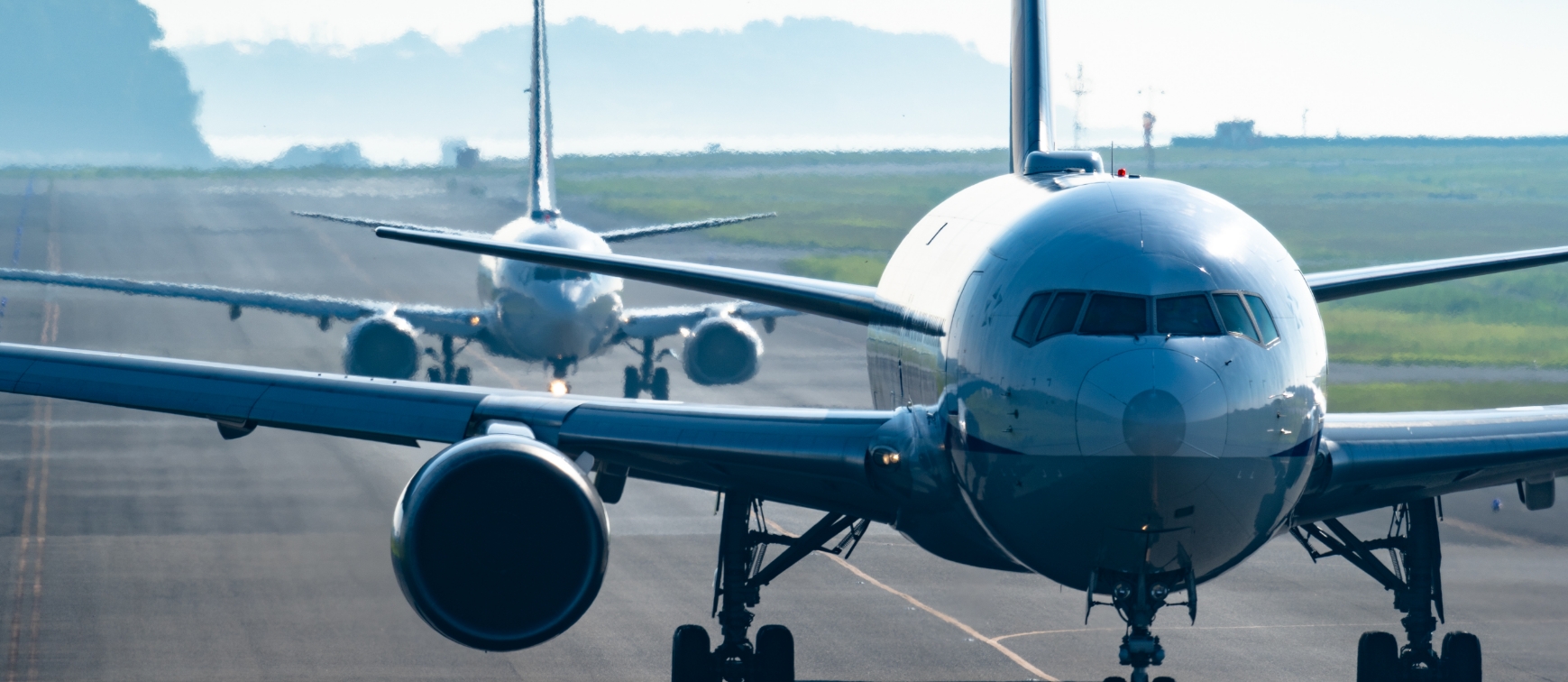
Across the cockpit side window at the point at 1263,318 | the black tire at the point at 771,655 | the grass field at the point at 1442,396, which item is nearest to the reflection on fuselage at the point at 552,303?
the grass field at the point at 1442,396

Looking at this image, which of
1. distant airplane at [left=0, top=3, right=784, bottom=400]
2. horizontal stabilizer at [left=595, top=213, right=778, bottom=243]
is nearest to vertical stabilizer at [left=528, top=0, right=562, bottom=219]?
distant airplane at [left=0, top=3, right=784, bottom=400]

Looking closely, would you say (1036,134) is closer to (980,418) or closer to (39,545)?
(980,418)

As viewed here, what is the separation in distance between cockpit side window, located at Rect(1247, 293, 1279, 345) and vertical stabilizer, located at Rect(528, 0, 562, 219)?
32.2 m

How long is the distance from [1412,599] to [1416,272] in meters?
3.06

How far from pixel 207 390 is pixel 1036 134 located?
8.86 meters

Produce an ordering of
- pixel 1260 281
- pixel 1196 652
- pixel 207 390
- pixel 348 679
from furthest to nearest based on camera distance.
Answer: pixel 1196 652
pixel 348 679
pixel 207 390
pixel 1260 281

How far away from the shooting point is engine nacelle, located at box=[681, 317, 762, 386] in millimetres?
40344

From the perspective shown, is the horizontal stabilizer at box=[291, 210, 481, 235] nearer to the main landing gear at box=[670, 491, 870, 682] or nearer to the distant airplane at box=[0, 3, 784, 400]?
the distant airplane at box=[0, 3, 784, 400]

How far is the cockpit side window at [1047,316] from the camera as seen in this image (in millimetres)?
11336

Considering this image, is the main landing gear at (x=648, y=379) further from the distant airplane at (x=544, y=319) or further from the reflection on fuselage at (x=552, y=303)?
the reflection on fuselage at (x=552, y=303)

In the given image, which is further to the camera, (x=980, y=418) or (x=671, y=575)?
(x=671, y=575)

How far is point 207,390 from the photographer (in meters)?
15.6

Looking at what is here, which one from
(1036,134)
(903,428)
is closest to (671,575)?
(1036,134)

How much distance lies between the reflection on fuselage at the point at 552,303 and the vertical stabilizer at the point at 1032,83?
1987cm
